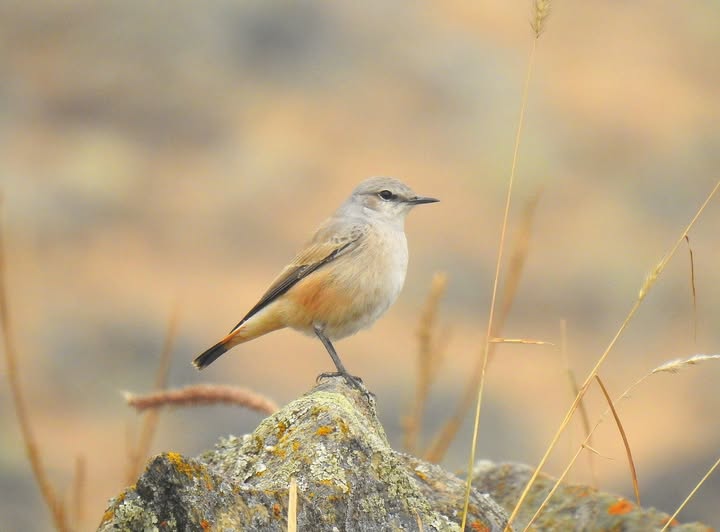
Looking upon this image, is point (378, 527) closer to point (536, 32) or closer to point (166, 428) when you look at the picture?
point (536, 32)

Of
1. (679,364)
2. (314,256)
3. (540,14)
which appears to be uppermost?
(540,14)

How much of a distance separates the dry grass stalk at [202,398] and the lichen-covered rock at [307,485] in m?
0.19

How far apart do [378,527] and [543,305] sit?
638 inches

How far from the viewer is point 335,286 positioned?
6.66m

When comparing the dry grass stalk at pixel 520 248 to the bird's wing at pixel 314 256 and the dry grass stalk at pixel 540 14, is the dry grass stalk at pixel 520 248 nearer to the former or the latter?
the dry grass stalk at pixel 540 14

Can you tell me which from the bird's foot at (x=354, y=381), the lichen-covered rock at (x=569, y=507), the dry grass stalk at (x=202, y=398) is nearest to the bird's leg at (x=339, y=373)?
the bird's foot at (x=354, y=381)

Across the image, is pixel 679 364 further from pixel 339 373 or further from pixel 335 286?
pixel 335 286

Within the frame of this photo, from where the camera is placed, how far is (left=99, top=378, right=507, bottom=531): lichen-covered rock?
3.25 metres

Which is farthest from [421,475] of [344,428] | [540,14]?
[540,14]

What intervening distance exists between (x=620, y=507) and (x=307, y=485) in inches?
64.0

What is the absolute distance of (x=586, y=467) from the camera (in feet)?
45.7

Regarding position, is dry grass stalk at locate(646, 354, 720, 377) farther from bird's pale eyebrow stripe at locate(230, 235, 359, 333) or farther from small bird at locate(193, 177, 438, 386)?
bird's pale eyebrow stripe at locate(230, 235, 359, 333)

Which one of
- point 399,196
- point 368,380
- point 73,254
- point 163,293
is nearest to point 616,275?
point 368,380

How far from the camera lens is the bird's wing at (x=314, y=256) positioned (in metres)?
6.82
